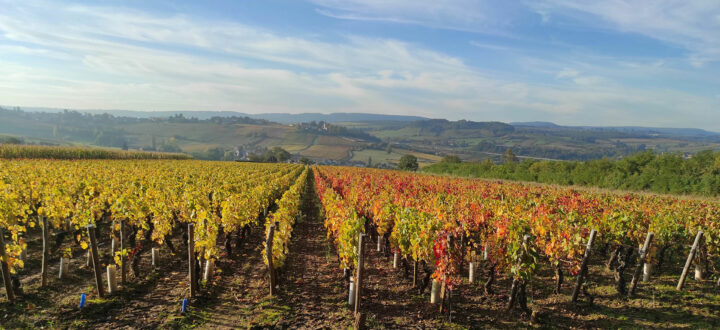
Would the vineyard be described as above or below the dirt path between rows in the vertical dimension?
above

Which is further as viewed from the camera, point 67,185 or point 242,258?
point 67,185

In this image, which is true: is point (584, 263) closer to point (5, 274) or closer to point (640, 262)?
point (640, 262)

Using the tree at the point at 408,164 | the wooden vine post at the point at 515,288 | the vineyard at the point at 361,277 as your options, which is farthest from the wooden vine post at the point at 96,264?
the tree at the point at 408,164

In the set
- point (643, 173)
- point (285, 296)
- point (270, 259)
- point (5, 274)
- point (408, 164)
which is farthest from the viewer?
point (408, 164)

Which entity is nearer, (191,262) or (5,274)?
(5,274)

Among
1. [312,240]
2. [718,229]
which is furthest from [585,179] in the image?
[312,240]

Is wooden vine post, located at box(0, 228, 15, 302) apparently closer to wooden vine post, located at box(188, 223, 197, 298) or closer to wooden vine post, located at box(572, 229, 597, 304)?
wooden vine post, located at box(188, 223, 197, 298)

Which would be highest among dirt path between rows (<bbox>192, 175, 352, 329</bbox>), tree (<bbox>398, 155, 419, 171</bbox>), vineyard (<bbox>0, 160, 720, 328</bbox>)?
vineyard (<bbox>0, 160, 720, 328</bbox>)

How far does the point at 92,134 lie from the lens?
572 feet

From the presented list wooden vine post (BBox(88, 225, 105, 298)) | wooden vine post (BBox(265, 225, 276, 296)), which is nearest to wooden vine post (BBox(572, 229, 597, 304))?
wooden vine post (BBox(265, 225, 276, 296))

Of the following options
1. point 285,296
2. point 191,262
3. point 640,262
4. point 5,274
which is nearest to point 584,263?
point 640,262

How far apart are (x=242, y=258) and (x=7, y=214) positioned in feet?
19.7

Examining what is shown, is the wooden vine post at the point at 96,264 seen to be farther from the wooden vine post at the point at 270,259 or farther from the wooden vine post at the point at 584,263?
the wooden vine post at the point at 584,263

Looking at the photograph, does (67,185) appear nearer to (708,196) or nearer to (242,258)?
(242,258)
